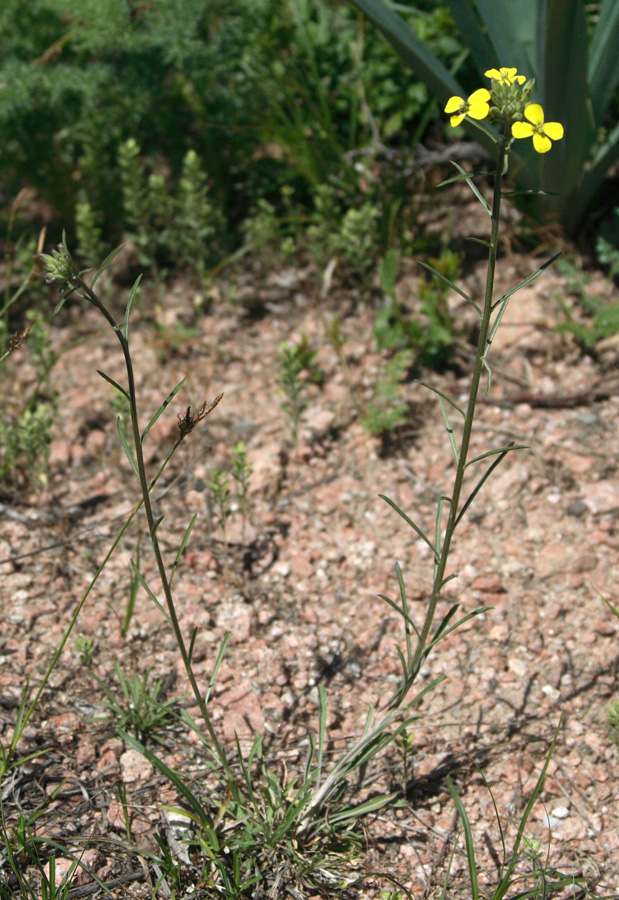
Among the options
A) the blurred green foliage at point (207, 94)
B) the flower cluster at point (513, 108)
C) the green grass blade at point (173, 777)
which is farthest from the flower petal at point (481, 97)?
the blurred green foliage at point (207, 94)

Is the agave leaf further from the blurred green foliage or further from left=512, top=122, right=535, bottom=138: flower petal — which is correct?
left=512, top=122, right=535, bottom=138: flower petal

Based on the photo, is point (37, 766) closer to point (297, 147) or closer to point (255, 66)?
point (297, 147)

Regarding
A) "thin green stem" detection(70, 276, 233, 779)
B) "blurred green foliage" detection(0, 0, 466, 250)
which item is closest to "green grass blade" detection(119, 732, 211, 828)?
"thin green stem" detection(70, 276, 233, 779)

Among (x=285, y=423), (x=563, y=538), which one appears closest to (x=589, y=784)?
(x=563, y=538)

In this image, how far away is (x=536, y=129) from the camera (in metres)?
1.12

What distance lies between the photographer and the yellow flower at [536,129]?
42.2 inches

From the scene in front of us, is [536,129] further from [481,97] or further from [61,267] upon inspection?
[61,267]

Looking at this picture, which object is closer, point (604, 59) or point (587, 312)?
point (604, 59)

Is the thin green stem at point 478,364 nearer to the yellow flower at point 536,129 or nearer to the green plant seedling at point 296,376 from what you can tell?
the yellow flower at point 536,129

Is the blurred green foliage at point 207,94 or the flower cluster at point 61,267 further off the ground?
the blurred green foliage at point 207,94

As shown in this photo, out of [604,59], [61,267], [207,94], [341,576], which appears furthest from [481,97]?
[207,94]

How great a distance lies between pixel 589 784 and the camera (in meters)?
1.79

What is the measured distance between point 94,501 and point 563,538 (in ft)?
4.92

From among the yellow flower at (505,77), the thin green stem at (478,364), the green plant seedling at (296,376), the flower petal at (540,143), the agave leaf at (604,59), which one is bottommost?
the green plant seedling at (296,376)
